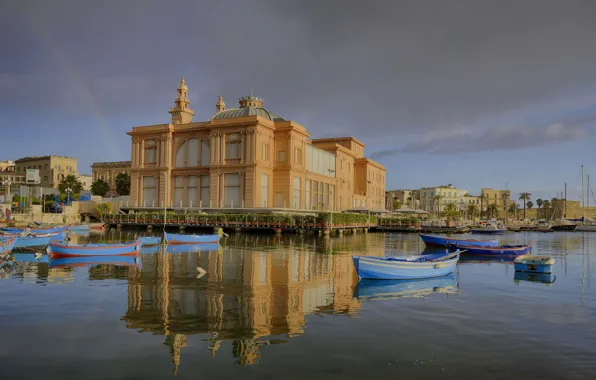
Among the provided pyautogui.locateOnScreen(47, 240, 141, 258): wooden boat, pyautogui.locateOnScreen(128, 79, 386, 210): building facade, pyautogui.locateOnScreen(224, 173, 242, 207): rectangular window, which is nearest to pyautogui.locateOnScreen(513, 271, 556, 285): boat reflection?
pyautogui.locateOnScreen(47, 240, 141, 258): wooden boat

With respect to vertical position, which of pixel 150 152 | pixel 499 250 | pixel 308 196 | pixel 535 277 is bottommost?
pixel 535 277

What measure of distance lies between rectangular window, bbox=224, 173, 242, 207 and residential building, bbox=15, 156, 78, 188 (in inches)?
3499

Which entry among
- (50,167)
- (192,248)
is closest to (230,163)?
(192,248)

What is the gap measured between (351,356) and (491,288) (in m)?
15.1

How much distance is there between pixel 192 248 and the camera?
45.2 m

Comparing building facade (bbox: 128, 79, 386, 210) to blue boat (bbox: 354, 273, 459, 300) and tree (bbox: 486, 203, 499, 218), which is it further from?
tree (bbox: 486, 203, 499, 218)

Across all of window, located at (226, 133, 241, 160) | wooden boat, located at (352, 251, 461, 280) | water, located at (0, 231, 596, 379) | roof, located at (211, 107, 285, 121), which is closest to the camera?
water, located at (0, 231, 596, 379)

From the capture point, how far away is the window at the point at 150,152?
3376 inches

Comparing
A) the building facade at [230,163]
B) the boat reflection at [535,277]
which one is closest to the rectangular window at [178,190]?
the building facade at [230,163]

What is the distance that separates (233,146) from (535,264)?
54.1 meters

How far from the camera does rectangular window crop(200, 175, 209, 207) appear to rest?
3156 inches

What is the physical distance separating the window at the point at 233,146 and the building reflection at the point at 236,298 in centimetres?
4248

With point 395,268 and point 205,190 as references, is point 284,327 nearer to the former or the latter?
point 395,268

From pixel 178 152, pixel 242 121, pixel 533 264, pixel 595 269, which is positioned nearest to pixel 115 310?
pixel 533 264
